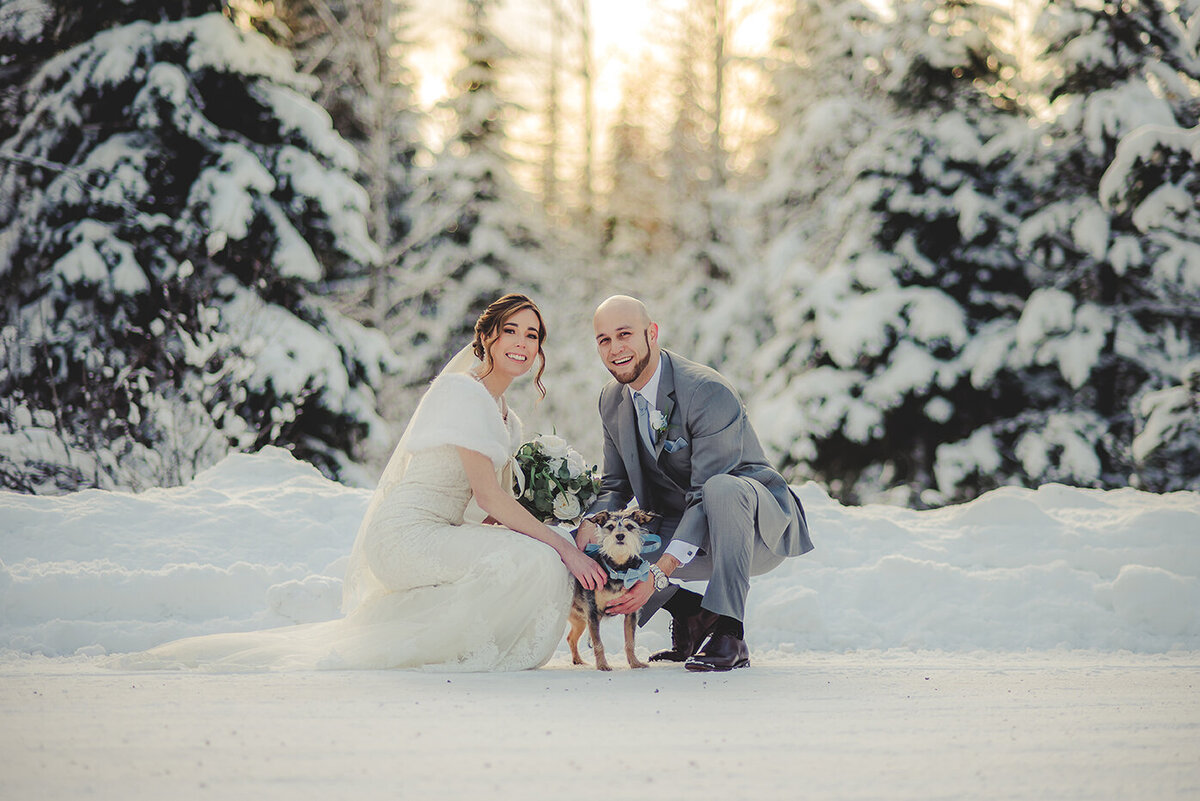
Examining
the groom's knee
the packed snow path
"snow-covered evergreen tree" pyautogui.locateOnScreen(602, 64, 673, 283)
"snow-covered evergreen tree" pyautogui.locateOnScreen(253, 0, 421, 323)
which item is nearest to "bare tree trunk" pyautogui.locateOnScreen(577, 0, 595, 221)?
"snow-covered evergreen tree" pyautogui.locateOnScreen(602, 64, 673, 283)

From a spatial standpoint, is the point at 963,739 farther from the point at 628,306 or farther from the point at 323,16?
the point at 323,16

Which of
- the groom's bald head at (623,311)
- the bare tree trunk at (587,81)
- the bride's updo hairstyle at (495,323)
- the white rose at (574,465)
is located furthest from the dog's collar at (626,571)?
the bare tree trunk at (587,81)

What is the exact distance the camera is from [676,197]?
2217cm

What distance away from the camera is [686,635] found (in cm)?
478

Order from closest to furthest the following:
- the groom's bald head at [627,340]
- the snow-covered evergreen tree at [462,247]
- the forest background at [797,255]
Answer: the groom's bald head at [627,340]
the forest background at [797,255]
the snow-covered evergreen tree at [462,247]

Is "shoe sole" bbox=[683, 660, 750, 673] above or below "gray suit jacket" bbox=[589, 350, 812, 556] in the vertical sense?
below

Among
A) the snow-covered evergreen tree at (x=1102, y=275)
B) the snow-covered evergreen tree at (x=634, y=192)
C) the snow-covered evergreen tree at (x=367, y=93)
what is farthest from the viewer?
the snow-covered evergreen tree at (x=634, y=192)

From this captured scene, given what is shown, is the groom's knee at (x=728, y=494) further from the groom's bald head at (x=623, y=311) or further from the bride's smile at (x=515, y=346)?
the bride's smile at (x=515, y=346)

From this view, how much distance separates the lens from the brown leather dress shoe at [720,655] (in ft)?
13.7

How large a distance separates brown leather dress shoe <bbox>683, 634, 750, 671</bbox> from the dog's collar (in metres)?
0.45

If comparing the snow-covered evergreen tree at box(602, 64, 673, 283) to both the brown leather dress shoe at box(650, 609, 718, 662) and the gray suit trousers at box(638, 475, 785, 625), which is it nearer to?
the brown leather dress shoe at box(650, 609, 718, 662)

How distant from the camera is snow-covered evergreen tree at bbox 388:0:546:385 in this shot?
1862cm

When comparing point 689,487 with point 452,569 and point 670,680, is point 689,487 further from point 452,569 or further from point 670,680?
point 452,569

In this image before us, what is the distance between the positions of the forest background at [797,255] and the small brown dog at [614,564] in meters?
2.13
